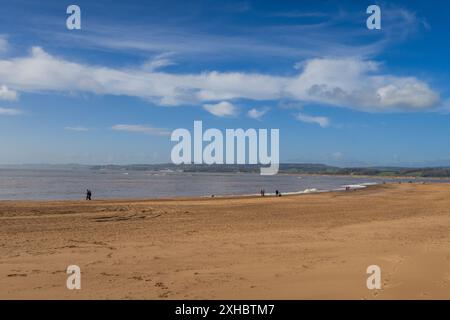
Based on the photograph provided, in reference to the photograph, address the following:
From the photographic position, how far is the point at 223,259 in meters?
13.1

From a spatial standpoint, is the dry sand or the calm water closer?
the dry sand

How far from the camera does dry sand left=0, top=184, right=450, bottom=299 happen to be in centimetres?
968

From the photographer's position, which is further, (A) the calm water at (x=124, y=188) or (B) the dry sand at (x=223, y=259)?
(A) the calm water at (x=124, y=188)

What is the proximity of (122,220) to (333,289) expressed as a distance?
1642 cm

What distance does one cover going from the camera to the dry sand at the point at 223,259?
9.68 meters

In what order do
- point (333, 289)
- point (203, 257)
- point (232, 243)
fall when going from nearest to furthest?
point (333, 289)
point (203, 257)
point (232, 243)

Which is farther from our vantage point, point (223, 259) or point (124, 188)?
point (124, 188)
